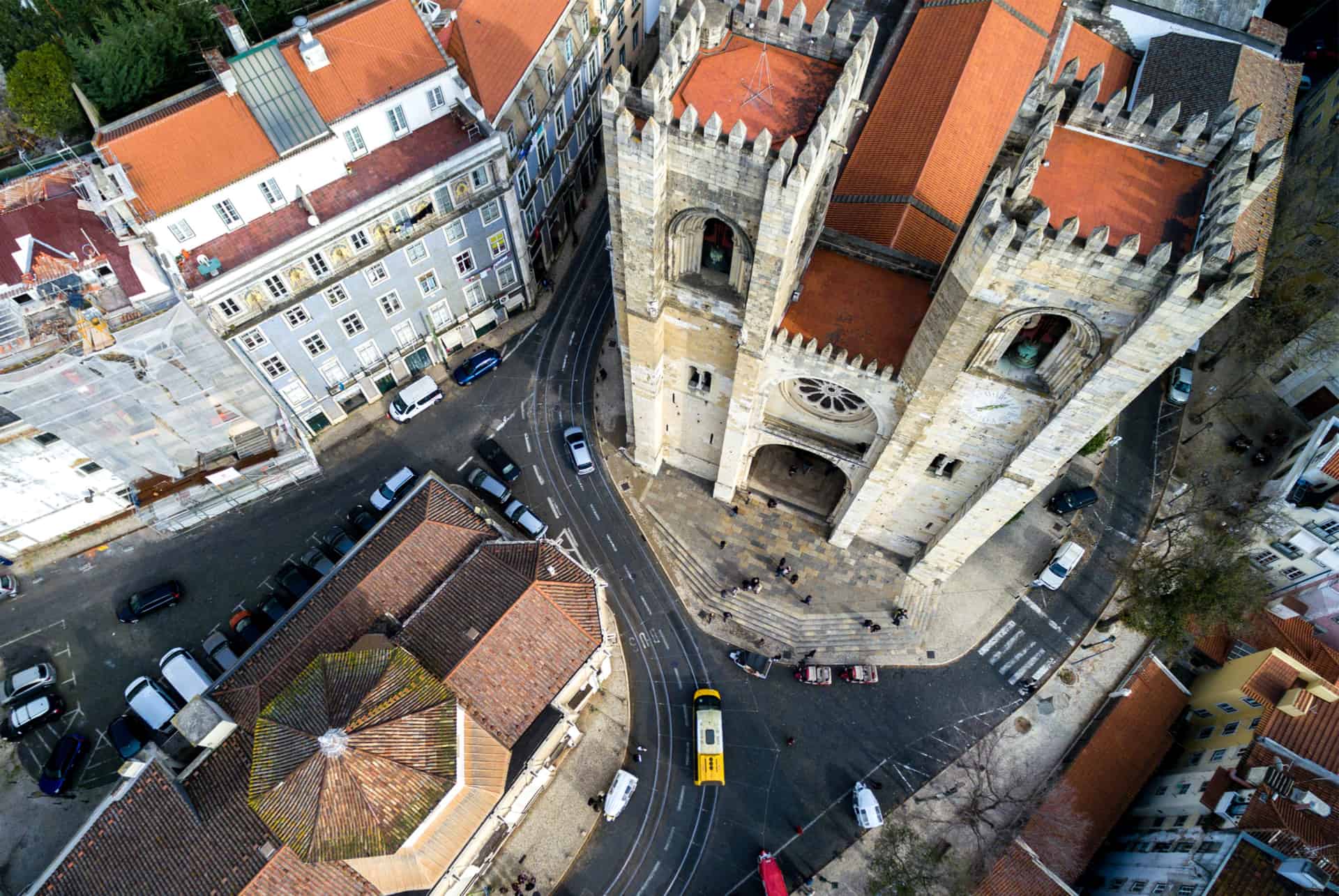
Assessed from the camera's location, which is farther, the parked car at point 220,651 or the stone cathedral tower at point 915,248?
the parked car at point 220,651

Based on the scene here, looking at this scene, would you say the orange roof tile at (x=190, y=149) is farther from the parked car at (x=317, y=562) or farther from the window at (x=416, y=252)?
the parked car at (x=317, y=562)

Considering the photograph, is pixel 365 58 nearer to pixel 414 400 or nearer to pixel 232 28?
pixel 232 28

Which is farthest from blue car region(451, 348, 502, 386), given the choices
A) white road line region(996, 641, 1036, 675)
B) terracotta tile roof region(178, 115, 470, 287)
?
white road line region(996, 641, 1036, 675)

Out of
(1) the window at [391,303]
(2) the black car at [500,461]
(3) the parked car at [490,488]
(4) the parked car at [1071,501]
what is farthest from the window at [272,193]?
(4) the parked car at [1071,501]

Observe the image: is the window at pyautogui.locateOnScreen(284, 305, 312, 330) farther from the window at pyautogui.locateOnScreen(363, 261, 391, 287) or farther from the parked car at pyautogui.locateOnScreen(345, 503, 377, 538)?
the parked car at pyautogui.locateOnScreen(345, 503, 377, 538)

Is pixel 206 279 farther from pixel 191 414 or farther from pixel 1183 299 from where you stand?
pixel 1183 299

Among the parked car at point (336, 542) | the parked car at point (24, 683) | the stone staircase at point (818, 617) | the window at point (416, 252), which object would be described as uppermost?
the window at point (416, 252)

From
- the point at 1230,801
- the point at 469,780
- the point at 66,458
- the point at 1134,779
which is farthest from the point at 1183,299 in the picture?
the point at 66,458
